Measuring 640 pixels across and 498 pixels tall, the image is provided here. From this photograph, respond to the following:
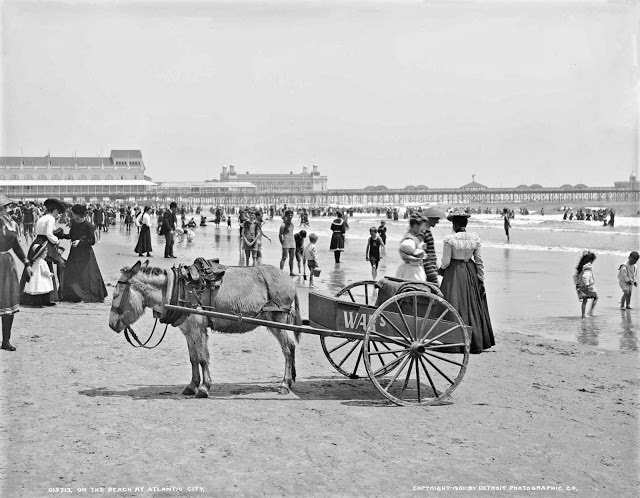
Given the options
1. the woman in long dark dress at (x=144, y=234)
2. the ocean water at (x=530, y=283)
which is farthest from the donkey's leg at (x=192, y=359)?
the woman in long dark dress at (x=144, y=234)

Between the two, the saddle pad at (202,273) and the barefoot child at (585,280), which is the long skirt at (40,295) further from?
the barefoot child at (585,280)

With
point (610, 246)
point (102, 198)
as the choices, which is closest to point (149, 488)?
point (610, 246)

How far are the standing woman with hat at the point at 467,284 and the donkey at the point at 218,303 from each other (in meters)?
1.38

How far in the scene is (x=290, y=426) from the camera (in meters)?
5.32

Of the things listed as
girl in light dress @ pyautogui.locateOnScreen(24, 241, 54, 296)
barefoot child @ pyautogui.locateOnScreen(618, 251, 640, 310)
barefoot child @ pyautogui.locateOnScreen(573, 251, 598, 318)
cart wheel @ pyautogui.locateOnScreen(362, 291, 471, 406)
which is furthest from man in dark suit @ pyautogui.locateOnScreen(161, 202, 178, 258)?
cart wheel @ pyautogui.locateOnScreen(362, 291, 471, 406)

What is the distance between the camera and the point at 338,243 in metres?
18.5

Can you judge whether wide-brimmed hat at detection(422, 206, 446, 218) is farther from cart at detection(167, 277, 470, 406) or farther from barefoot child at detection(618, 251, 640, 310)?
barefoot child at detection(618, 251, 640, 310)

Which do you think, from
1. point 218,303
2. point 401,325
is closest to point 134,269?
point 218,303

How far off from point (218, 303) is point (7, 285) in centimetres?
241

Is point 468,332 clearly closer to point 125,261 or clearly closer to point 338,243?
point 338,243

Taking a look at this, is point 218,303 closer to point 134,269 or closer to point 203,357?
point 203,357

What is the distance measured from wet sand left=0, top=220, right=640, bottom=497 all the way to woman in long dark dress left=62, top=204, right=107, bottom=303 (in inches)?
101

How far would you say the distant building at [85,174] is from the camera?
455 ft

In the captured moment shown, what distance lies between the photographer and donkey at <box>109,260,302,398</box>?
19.3ft
